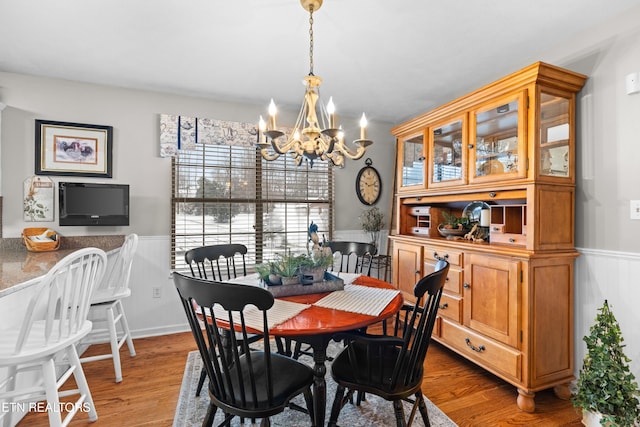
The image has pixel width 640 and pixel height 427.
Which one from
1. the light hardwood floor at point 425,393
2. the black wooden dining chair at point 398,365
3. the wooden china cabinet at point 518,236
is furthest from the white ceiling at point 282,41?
the light hardwood floor at point 425,393

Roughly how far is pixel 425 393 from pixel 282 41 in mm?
2612

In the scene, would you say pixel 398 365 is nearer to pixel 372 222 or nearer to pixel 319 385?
pixel 319 385

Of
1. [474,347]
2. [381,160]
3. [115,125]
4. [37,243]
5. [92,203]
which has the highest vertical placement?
[115,125]

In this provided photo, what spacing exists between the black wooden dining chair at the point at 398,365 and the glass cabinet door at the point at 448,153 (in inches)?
49.7

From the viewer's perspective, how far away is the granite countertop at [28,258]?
161cm

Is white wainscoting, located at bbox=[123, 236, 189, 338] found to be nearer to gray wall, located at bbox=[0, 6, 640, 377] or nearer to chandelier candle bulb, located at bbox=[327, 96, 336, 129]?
gray wall, located at bbox=[0, 6, 640, 377]

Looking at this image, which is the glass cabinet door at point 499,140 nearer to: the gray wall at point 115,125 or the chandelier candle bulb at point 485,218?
the chandelier candle bulb at point 485,218

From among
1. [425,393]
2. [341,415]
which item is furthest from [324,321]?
[425,393]

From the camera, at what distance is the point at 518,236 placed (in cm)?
226

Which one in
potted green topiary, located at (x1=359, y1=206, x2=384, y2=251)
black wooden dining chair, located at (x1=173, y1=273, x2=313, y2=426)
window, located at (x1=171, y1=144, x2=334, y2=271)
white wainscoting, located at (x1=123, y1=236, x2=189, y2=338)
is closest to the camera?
black wooden dining chair, located at (x1=173, y1=273, x2=313, y2=426)

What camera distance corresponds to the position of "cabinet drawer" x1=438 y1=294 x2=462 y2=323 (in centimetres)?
255

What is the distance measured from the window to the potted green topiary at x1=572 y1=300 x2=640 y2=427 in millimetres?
2340

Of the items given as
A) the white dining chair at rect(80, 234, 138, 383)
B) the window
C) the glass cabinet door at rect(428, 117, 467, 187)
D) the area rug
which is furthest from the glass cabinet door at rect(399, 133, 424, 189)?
the white dining chair at rect(80, 234, 138, 383)

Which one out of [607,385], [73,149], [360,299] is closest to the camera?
[607,385]
